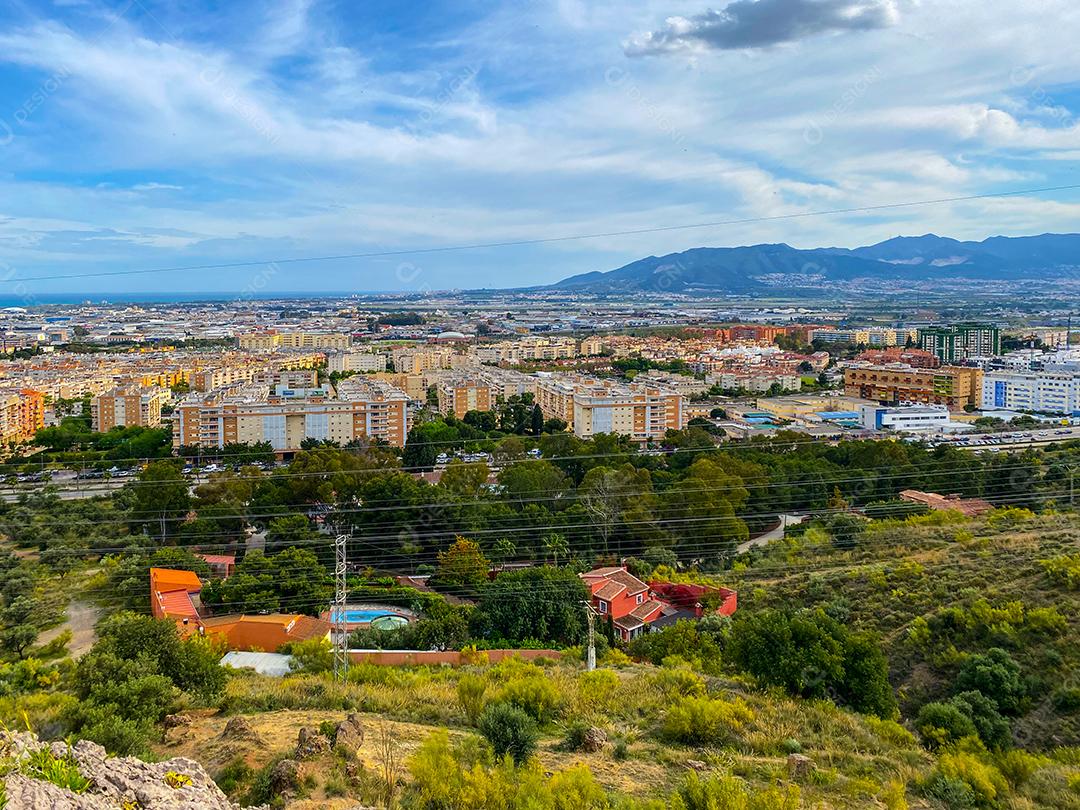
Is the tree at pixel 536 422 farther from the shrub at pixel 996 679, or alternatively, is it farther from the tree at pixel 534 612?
the shrub at pixel 996 679

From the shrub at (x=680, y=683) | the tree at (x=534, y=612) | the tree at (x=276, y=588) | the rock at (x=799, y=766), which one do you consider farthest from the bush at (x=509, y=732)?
the tree at (x=276, y=588)

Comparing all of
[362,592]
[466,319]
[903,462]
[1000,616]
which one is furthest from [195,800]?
[466,319]

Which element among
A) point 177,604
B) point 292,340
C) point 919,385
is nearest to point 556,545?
point 177,604

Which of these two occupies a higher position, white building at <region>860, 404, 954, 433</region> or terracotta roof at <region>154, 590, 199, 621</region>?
white building at <region>860, 404, 954, 433</region>

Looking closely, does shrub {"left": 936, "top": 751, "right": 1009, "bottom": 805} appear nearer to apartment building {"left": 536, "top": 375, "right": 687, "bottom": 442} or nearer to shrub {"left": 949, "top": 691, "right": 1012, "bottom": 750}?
shrub {"left": 949, "top": 691, "right": 1012, "bottom": 750}

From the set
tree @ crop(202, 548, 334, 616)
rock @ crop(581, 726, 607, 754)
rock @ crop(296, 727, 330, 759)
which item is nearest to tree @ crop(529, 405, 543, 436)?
tree @ crop(202, 548, 334, 616)

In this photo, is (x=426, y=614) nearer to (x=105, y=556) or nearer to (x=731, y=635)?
(x=731, y=635)
